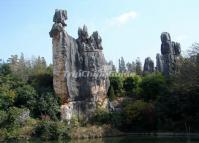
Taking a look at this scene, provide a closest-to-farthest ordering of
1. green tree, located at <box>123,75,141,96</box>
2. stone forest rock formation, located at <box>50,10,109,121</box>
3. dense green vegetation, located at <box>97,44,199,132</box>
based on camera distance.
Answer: dense green vegetation, located at <box>97,44,199,132</box>
stone forest rock formation, located at <box>50,10,109,121</box>
green tree, located at <box>123,75,141,96</box>

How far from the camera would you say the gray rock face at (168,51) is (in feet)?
139

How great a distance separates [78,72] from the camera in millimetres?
36250

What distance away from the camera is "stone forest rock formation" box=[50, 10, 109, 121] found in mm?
35031

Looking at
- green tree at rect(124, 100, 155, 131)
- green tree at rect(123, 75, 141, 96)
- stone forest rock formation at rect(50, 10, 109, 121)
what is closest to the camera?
green tree at rect(124, 100, 155, 131)

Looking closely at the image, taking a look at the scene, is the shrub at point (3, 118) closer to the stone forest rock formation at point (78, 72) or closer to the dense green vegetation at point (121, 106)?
the dense green vegetation at point (121, 106)

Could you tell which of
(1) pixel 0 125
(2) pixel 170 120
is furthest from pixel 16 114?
(2) pixel 170 120

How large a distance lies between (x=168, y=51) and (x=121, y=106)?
9466mm

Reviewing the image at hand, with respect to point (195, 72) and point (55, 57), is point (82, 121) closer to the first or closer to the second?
point (55, 57)

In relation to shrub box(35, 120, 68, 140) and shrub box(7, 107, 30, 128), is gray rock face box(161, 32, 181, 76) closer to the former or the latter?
shrub box(35, 120, 68, 140)

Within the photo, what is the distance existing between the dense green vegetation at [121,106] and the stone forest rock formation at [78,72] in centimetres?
98

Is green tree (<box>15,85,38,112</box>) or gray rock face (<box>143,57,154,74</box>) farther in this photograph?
gray rock face (<box>143,57,154,74</box>)

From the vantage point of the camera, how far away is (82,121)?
1373 inches

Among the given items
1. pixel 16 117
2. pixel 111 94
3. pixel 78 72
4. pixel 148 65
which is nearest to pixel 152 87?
pixel 111 94

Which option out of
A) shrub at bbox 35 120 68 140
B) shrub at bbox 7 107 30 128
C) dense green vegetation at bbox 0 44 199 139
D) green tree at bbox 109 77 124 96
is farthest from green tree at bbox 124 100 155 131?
shrub at bbox 7 107 30 128
